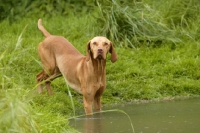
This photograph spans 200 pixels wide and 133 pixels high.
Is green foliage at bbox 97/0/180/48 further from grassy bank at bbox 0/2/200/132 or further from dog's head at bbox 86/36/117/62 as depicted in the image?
dog's head at bbox 86/36/117/62

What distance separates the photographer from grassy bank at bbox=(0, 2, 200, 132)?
10266 mm

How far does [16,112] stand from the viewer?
6242 mm

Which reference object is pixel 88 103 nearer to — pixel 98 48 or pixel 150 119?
pixel 98 48

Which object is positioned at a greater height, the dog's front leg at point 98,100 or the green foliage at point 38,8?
the green foliage at point 38,8

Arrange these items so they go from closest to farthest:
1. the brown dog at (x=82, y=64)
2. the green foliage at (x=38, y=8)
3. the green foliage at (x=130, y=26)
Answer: the brown dog at (x=82, y=64), the green foliage at (x=130, y=26), the green foliage at (x=38, y=8)

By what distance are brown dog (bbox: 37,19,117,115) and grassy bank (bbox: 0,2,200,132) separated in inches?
9.7

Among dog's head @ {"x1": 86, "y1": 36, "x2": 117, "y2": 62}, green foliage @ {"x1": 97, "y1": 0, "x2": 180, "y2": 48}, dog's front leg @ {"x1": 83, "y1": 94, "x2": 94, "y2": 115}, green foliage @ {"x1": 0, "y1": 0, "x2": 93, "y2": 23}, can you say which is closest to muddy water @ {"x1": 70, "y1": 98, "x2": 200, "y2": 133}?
dog's front leg @ {"x1": 83, "y1": 94, "x2": 94, "y2": 115}

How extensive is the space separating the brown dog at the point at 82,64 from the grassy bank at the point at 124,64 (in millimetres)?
246

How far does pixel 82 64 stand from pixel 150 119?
1.58 meters

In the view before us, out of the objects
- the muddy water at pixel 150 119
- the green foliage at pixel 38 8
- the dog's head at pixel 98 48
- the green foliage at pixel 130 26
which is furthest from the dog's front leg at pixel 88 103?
the green foliage at pixel 38 8

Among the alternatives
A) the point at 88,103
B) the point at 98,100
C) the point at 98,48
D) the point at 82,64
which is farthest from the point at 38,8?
the point at 98,48

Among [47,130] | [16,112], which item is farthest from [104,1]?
[16,112]

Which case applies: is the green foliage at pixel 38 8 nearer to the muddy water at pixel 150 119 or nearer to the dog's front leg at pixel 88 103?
the muddy water at pixel 150 119

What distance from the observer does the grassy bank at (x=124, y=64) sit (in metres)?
10.3
